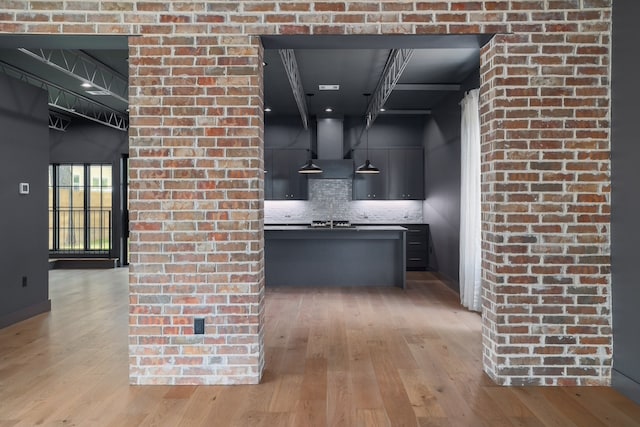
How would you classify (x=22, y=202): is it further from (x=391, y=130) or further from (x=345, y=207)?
(x=391, y=130)

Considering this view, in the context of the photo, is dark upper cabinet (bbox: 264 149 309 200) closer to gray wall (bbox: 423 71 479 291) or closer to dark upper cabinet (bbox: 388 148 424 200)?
dark upper cabinet (bbox: 388 148 424 200)

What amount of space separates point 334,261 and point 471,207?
7.93ft

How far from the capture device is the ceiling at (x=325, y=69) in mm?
4002

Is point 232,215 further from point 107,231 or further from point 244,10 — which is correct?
point 107,231

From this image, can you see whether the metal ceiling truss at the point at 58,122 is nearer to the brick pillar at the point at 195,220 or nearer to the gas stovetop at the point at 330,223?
the gas stovetop at the point at 330,223

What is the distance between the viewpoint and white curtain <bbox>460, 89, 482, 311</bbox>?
5.45m

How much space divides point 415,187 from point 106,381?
737 cm

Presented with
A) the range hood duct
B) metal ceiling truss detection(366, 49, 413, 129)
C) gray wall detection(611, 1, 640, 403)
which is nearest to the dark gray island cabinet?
metal ceiling truss detection(366, 49, 413, 129)

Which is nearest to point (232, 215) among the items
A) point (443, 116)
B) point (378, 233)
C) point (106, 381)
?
point (106, 381)

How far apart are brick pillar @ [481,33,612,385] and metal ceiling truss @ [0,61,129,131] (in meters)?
6.12

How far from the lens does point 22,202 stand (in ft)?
17.4

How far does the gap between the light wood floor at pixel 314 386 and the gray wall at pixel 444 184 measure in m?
2.44

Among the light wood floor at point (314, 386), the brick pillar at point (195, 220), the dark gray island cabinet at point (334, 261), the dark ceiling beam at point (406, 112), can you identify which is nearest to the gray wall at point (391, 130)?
the dark ceiling beam at point (406, 112)

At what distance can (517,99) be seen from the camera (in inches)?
123
